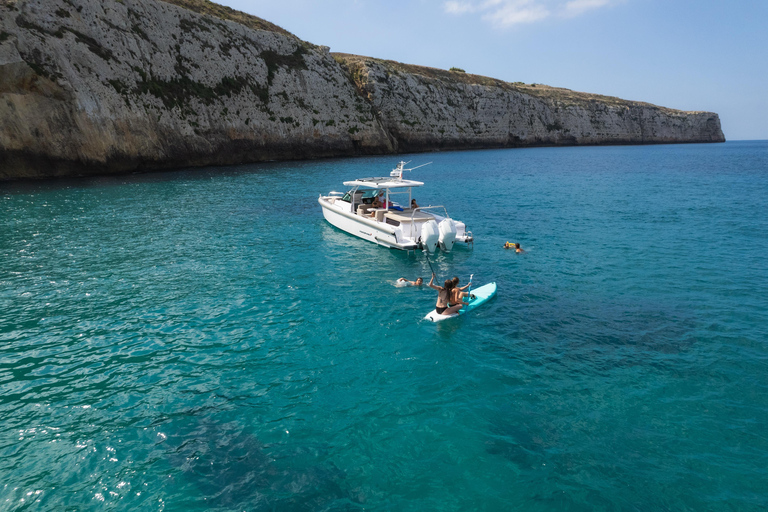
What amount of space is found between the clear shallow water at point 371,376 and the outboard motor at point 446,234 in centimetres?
67

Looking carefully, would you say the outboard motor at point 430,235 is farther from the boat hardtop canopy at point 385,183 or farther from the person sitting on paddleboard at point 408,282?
the person sitting on paddleboard at point 408,282

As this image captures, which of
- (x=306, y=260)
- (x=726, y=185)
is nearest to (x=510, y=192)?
(x=726, y=185)

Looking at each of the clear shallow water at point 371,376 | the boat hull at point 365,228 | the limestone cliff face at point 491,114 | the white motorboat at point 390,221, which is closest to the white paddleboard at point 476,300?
the clear shallow water at point 371,376

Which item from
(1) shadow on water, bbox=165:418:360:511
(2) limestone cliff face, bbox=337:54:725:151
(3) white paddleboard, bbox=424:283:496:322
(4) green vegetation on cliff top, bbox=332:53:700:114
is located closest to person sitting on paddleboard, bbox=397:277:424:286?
(3) white paddleboard, bbox=424:283:496:322

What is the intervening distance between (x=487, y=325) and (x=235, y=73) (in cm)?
5839

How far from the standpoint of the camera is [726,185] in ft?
147

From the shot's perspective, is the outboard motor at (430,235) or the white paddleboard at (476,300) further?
the outboard motor at (430,235)

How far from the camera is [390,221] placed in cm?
2320

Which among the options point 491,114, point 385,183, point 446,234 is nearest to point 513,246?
point 446,234

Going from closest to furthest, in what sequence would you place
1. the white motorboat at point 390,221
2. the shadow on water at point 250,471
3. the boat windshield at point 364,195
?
the shadow on water at point 250,471 < the white motorboat at point 390,221 < the boat windshield at point 364,195

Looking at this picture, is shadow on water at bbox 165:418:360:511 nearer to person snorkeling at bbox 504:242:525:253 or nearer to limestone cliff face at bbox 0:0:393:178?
person snorkeling at bbox 504:242:525:253

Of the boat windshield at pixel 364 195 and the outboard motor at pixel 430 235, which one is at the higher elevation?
the boat windshield at pixel 364 195

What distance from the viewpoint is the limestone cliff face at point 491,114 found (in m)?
88.2

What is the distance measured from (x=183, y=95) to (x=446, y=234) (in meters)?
44.9
